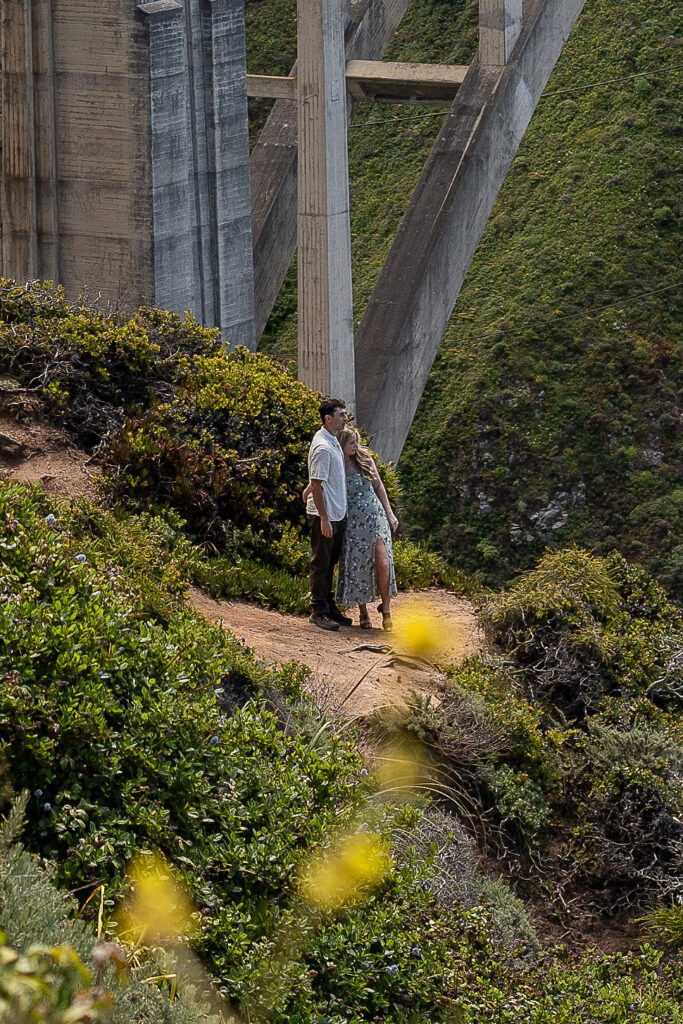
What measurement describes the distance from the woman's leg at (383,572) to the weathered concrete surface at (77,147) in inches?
140

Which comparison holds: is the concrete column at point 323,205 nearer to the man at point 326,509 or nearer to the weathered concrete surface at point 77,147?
the weathered concrete surface at point 77,147

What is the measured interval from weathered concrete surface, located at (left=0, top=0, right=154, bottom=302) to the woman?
10.5 feet

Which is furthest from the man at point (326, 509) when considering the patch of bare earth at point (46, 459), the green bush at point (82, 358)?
the green bush at point (82, 358)

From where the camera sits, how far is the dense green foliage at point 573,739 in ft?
22.1

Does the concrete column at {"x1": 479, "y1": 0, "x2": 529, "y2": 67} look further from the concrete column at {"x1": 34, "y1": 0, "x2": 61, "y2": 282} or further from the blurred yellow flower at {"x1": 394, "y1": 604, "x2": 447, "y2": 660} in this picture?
the blurred yellow flower at {"x1": 394, "y1": 604, "x2": 447, "y2": 660}

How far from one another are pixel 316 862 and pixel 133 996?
1.41 m

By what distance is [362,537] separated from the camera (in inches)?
327

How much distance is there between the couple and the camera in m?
8.09

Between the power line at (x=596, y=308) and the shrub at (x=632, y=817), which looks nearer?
the shrub at (x=632, y=817)

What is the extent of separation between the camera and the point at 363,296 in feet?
76.6

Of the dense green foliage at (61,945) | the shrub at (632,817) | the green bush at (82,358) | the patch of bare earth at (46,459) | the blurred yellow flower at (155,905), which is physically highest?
the green bush at (82,358)

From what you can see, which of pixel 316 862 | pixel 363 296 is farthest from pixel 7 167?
pixel 363 296

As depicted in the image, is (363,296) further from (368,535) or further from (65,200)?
(368,535)

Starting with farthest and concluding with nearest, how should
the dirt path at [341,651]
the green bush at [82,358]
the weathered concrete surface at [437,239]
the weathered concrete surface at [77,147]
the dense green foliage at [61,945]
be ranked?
the weathered concrete surface at [437,239], the weathered concrete surface at [77,147], the green bush at [82,358], the dirt path at [341,651], the dense green foliage at [61,945]
